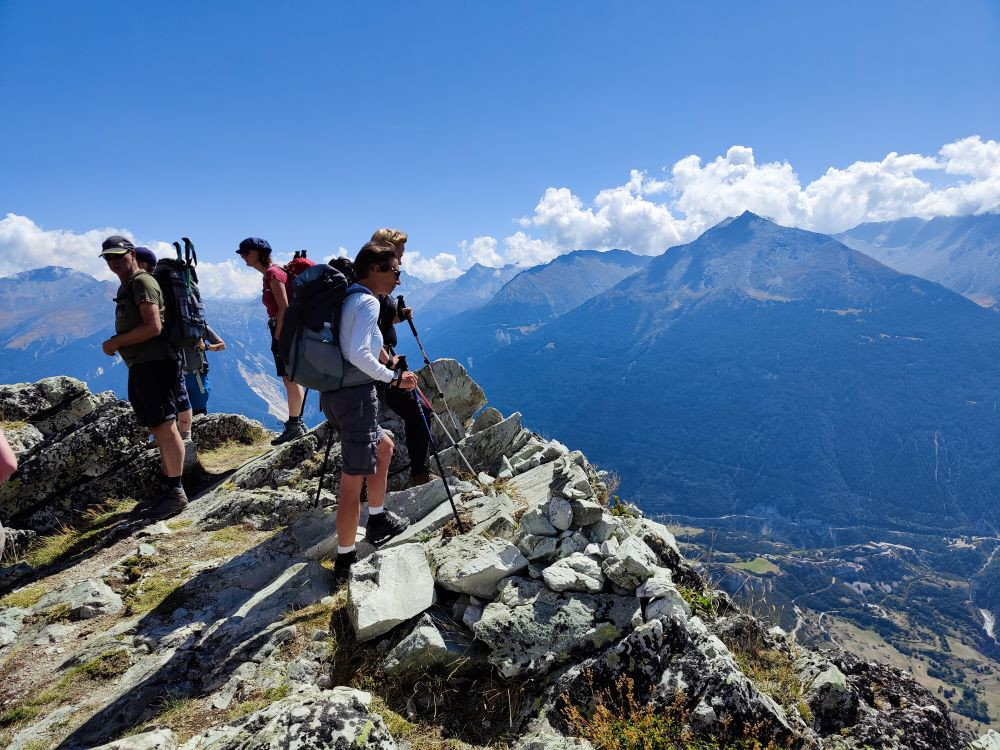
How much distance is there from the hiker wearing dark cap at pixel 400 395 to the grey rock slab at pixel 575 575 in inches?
136

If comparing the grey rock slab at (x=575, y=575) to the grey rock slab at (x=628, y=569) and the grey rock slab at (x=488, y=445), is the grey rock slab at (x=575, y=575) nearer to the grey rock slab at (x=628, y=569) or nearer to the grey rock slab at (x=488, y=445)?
the grey rock slab at (x=628, y=569)

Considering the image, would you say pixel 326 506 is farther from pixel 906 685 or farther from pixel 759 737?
pixel 906 685

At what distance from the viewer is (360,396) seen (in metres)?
6.15

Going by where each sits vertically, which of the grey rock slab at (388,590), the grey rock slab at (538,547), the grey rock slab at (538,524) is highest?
the grey rock slab at (388,590)

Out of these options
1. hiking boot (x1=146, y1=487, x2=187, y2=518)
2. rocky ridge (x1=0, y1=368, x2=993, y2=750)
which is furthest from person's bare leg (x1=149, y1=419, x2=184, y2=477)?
rocky ridge (x1=0, y1=368, x2=993, y2=750)

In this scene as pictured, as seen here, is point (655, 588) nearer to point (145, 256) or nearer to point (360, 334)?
point (360, 334)

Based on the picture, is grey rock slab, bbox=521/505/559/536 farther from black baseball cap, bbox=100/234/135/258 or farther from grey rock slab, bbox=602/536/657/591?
black baseball cap, bbox=100/234/135/258

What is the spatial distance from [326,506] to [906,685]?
360 inches

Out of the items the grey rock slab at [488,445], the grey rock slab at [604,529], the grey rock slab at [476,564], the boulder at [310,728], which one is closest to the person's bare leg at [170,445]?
the grey rock slab at [488,445]

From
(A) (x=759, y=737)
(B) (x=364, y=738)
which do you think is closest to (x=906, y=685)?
(A) (x=759, y=737)

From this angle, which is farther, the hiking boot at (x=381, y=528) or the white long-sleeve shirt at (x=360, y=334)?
the hiking boot at (x=381, y=528)

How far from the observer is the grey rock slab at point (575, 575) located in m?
5.92

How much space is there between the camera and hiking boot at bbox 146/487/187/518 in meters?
9.52

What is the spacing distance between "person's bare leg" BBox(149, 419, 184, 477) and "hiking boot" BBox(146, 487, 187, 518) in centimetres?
46
